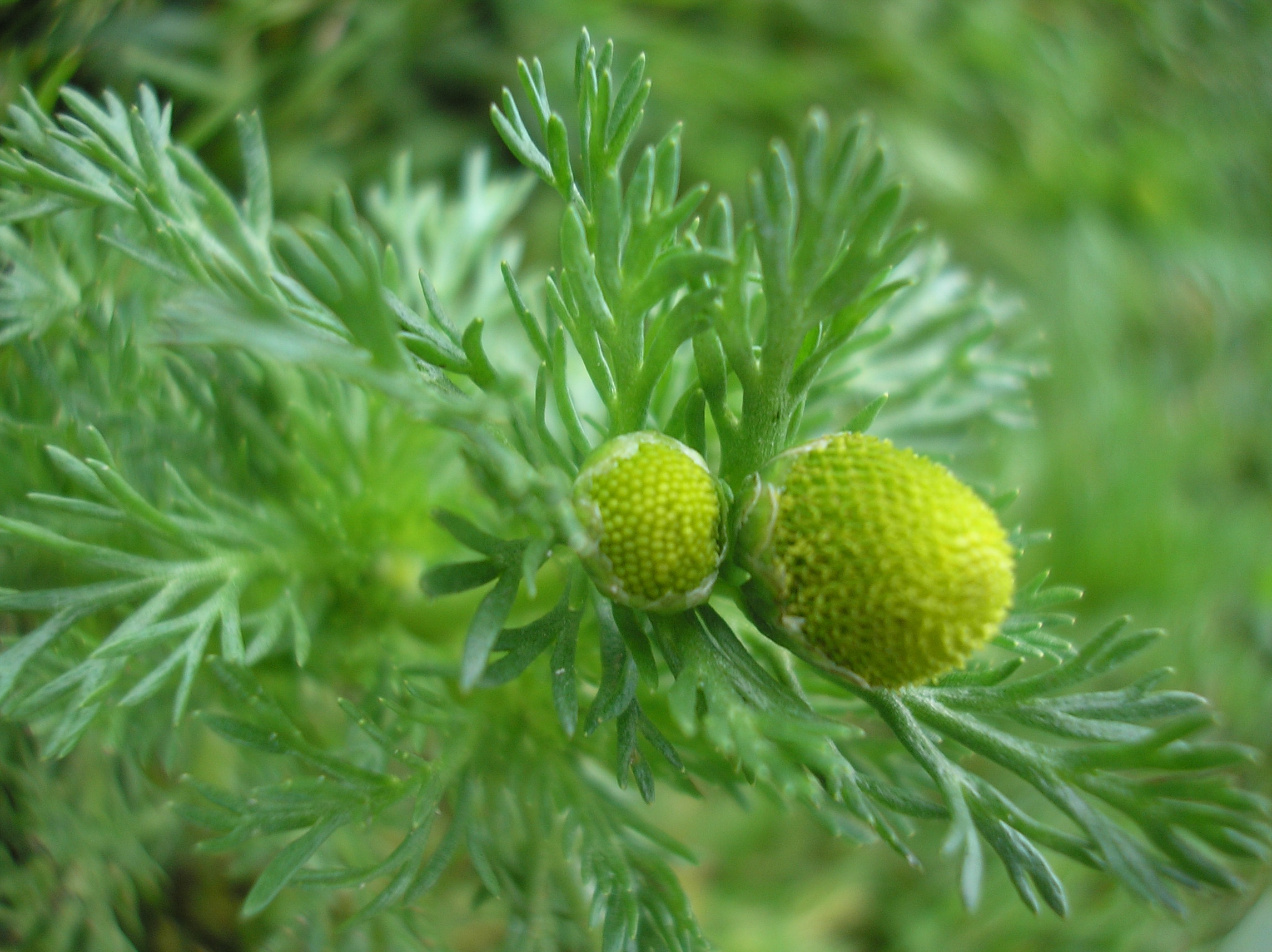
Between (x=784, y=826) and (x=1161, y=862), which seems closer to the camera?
(x=1161, y=862)

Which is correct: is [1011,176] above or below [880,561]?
above

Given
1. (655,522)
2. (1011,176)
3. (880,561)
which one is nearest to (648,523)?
(655,522)

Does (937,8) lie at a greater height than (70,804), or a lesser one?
greater

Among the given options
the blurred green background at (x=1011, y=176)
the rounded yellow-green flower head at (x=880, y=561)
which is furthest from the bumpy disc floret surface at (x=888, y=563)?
the blurred green background at (x=1011, y=176)

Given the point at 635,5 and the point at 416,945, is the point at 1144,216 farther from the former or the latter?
the point at 416,945

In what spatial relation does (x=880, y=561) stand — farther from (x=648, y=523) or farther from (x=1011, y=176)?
(x=1011, y=176)

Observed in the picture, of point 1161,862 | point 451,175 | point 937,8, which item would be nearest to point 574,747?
point 1161,862
